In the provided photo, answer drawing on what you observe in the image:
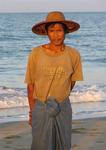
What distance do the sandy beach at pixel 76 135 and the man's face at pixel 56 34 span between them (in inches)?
104

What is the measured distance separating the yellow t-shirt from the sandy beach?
2.46m

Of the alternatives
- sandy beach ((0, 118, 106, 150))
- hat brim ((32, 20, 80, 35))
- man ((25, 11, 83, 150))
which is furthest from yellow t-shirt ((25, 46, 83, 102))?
sandy beach ((0, 118, 106, 150))

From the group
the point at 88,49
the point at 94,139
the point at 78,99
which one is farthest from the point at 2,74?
the point at 88,49

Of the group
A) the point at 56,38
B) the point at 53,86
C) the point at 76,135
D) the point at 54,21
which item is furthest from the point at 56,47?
the point at 76,135

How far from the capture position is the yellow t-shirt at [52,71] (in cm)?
432

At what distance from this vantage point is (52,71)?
169 inches

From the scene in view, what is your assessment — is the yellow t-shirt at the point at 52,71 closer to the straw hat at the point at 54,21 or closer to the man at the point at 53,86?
the man at the point at 53,86

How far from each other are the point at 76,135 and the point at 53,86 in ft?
11.0

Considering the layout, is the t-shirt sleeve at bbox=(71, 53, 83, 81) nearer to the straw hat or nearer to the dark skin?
the dark skin

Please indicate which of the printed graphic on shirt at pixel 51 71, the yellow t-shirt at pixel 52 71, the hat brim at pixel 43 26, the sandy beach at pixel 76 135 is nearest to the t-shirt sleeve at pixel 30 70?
the yellow t-shirt at pixel 52 71

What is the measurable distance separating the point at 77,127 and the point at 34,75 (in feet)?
12.9

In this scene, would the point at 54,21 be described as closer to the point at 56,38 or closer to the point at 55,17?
the point at 55,17

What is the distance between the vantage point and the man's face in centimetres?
435

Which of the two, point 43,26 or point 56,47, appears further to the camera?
point 43,26
